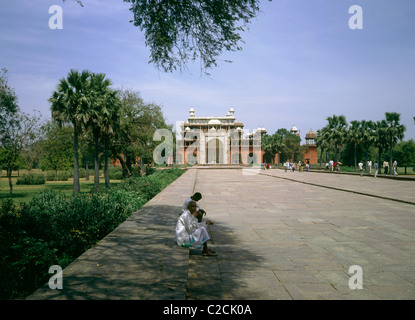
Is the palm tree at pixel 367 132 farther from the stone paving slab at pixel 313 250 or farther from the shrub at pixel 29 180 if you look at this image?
the shrub at pixel 29 180

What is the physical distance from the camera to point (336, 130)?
47.2m

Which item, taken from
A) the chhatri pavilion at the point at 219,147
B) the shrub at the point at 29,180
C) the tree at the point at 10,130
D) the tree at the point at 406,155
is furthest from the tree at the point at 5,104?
the tree at the point at 406,155

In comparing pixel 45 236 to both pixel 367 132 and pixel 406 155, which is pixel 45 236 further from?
pixel 406 155

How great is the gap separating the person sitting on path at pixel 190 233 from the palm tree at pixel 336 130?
46163 mm

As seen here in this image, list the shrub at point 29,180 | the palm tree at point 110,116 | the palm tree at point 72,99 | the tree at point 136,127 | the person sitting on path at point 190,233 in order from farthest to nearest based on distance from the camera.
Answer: the shrub at point 29,180
the tree at point 136,127
the palm tree at point 110,116
the palm tree at point 72,99
the person sitting on path at point 190,233

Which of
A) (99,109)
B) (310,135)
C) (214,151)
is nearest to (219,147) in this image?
(214,151)

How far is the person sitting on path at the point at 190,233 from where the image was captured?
4.72 m

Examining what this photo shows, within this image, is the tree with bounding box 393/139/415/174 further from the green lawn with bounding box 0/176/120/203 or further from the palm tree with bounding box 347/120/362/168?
the green lawn with bounding box 0/176/120/203

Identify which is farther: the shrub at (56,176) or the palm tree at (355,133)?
the palm tree at (355,133)

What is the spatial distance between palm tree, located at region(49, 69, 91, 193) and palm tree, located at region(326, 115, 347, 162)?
37926 millimetres

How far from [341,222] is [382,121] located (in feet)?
131

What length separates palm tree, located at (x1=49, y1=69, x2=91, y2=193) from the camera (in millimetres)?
20625

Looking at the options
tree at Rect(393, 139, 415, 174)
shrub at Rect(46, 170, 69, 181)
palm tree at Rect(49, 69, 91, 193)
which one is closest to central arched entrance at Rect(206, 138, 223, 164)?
shrub at Rect(46, 170, 69, 181)
